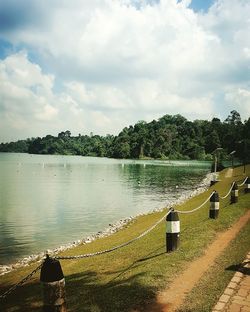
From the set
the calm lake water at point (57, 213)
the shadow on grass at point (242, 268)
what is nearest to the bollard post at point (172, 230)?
the shadow on grass at point (242, 268)

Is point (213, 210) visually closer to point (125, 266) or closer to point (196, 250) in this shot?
point (196, 250)

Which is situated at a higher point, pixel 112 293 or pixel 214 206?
pixel 214 206

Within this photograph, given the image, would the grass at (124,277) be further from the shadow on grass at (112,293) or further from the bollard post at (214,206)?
the bollard post at (214,206)

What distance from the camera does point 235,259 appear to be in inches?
397

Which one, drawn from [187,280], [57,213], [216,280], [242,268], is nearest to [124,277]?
[187,280]

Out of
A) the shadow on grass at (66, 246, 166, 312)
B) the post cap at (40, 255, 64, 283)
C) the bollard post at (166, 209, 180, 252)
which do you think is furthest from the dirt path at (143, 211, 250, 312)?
the post cap at (40, 255, 64, 283)

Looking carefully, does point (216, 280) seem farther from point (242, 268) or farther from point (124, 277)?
point (124, 277)

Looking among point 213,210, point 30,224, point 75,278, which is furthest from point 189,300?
point 30,224

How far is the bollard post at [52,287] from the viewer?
598cm

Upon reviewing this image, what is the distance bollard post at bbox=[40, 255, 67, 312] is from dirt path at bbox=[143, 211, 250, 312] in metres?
1.94

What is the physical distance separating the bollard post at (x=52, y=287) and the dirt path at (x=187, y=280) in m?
1.94

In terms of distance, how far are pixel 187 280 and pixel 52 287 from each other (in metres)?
3.82

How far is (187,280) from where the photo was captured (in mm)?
8531

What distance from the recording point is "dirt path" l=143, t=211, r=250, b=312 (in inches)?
284
